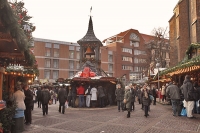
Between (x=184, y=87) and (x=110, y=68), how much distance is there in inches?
2237

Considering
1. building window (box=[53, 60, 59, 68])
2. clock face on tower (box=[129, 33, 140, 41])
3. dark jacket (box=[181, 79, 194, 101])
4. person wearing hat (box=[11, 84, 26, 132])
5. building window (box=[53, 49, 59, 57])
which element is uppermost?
clock face on tower (box=[129, 33, 140, 41])

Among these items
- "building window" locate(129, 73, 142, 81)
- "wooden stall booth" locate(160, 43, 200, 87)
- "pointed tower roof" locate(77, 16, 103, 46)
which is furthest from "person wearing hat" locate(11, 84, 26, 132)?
"building window" locate(129, 73, 142, 81)

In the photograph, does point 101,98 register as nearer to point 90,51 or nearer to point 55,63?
point 90,51

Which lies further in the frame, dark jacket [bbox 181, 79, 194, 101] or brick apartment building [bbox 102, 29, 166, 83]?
brick apartment building [bbox 102, 29, 166, 83]

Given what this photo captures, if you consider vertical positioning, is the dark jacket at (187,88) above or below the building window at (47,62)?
below

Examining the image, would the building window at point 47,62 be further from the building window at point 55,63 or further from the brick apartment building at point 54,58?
the building window at point 55,63

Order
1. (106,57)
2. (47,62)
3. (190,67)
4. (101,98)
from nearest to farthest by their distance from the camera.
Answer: (190,67) → (101,98) → (47,62) → (106,57)

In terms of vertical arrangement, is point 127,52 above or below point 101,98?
above

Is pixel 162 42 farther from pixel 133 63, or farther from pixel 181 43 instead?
pixel 133 63

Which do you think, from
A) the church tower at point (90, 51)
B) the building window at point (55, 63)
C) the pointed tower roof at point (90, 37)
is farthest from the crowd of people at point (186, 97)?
the building window at point (55, 63)

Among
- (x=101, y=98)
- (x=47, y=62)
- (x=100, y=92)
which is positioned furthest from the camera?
(x=47, y=62)

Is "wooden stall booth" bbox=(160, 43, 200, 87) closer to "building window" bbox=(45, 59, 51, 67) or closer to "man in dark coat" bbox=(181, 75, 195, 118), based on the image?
"man in dark coat" bbox=(181, 75, 195, 118)

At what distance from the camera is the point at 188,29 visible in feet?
93.2

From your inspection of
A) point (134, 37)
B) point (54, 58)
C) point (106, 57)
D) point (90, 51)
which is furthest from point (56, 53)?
point (90, 51)
